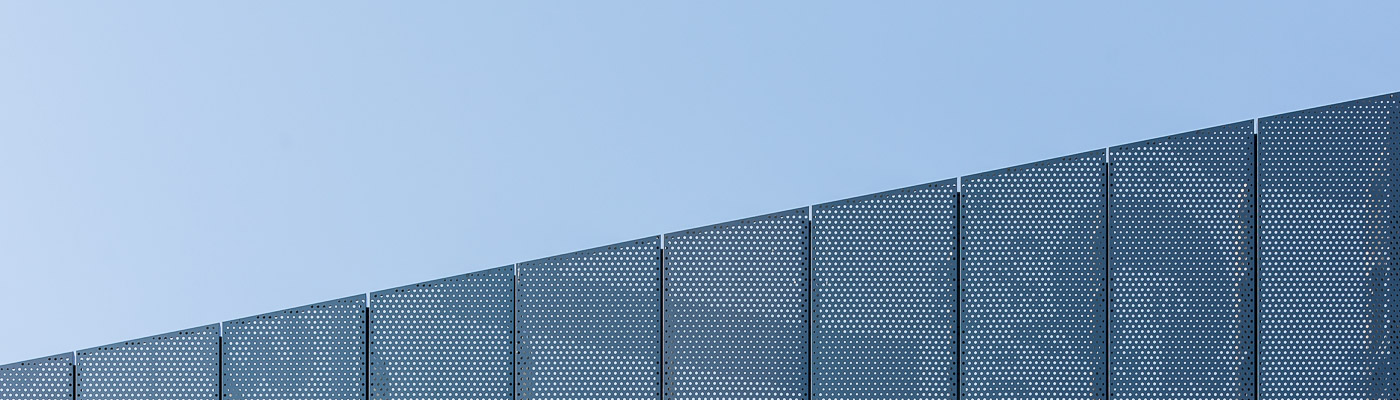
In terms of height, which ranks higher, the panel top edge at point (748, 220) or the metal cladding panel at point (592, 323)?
the panel top edge at point (748, 220)

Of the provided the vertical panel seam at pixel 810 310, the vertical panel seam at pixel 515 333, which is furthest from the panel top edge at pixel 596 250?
the vertical panel seam at pixel 810 310

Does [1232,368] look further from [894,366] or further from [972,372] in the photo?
[894,366]

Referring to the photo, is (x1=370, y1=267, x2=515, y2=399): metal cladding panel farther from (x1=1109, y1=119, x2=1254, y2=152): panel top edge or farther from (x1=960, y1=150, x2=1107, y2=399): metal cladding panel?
(x1=1109, y1=119, x2=1254, y2=152): panel top edge

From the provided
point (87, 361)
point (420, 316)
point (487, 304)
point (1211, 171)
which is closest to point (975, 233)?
point (1211, 171)

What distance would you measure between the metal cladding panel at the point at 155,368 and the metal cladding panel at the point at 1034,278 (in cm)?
535

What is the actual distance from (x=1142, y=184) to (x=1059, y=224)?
0.64 m

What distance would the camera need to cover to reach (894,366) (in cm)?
737

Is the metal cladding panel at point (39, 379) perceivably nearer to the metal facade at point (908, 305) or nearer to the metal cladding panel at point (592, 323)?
the metal facade at point (908, 305)

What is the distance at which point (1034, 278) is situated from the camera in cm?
740

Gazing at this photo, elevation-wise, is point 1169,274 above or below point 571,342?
above

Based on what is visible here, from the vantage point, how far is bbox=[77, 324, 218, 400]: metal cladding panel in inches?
292

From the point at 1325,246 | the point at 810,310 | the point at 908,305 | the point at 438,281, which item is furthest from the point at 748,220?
the point at 1325,246

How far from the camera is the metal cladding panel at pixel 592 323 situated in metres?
7.35

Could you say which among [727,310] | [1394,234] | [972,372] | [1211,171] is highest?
[1211,171]
